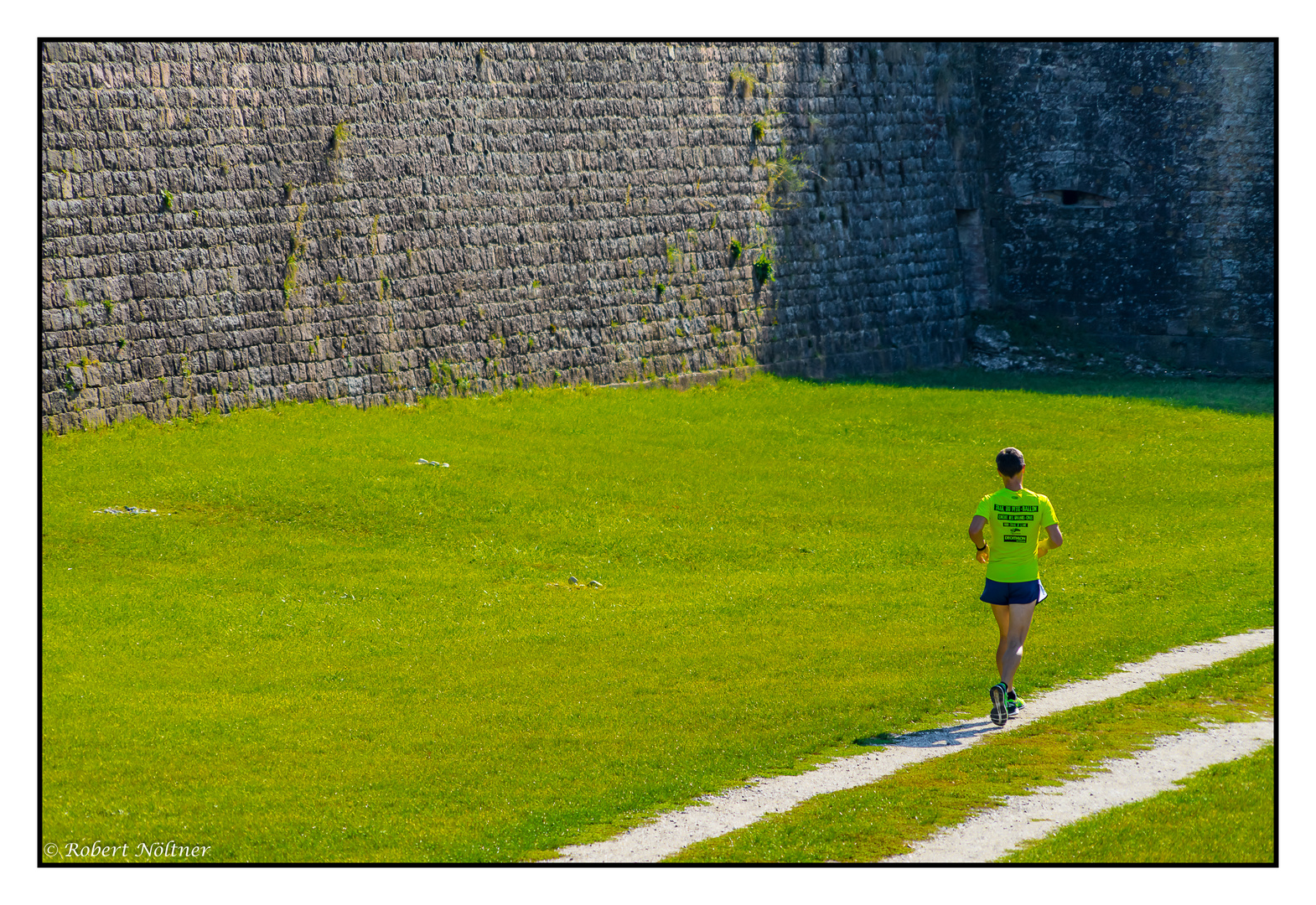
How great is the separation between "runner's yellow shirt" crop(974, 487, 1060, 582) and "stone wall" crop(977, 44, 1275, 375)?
18.9 meters

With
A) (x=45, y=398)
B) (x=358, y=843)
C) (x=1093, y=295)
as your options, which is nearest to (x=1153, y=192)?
(x=1093, y=295)

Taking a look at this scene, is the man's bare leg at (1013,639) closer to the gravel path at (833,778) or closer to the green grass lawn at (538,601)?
the gravel path at (833,778)

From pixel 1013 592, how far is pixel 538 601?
4.45 metres

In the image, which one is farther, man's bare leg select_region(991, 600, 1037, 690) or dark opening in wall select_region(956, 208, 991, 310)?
dark opening in wall select_region(956, 208, 991, 310)

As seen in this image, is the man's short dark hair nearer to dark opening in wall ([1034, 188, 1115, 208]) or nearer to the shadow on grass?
the shadow on grass

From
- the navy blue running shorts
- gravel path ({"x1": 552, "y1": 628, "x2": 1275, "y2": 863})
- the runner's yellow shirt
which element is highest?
the runner's yellow shirt

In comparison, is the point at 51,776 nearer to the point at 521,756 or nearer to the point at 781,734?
the point at 521,756

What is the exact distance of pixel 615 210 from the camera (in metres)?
21.6

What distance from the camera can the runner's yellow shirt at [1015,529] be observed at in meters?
8.55

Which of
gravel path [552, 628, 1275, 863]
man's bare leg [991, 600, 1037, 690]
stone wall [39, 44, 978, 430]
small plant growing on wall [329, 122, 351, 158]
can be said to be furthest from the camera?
small plant growing on wall [329, 122, 351, 158]

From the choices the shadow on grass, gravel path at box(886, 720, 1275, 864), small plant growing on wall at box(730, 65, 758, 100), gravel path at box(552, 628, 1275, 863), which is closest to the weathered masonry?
small plant growing on wall at box(730, 65, 758, 100)

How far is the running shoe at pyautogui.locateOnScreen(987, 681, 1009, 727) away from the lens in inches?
334

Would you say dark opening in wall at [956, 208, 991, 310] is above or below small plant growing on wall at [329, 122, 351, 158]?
below

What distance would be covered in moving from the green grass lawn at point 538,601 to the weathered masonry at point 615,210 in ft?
3.40
